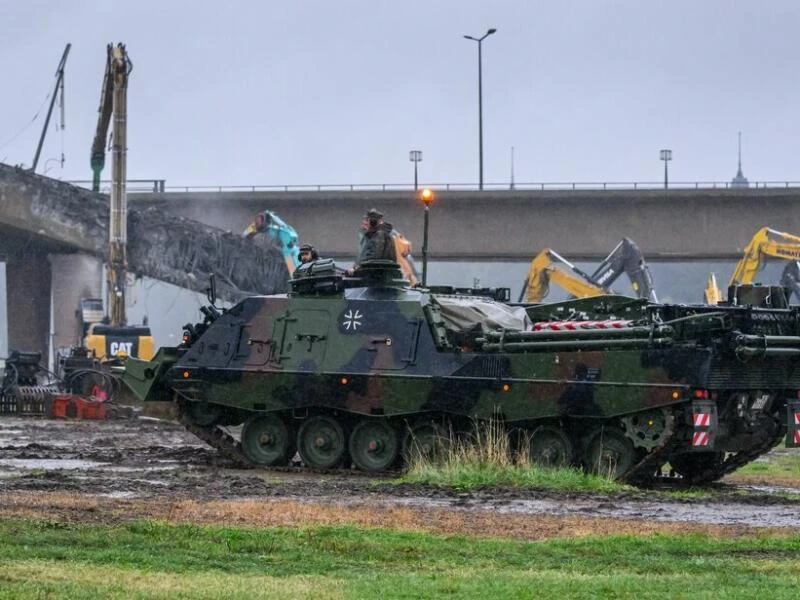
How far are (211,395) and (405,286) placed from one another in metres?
3.24

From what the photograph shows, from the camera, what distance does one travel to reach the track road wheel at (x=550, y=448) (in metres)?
23.8

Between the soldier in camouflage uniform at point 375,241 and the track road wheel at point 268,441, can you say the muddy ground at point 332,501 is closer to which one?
the track road wheel at point 268,441

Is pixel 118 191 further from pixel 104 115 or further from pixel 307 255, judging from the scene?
pixel 307 255

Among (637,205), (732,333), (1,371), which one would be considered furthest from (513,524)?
(637,205)

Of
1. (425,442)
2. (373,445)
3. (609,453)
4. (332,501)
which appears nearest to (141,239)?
(373,445)

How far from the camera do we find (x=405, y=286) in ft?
85.6

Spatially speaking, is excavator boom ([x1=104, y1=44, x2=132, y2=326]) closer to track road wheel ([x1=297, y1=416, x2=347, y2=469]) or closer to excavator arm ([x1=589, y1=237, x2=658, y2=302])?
excavator arm ([x1=589, y1=237, x2=658, y2=302])

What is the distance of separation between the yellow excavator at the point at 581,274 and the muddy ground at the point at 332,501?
2433 cm

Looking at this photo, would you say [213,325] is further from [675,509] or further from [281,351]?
[675,509]

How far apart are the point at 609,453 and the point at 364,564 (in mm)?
10162

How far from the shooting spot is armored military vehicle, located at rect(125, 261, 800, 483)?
22734 millimetres

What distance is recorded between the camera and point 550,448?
2400 centimetres

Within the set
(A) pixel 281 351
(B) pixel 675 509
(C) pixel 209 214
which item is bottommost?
(B) pixel 675 509

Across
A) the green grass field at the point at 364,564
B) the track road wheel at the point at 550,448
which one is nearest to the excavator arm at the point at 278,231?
the track road wheel at the point at 550,448
